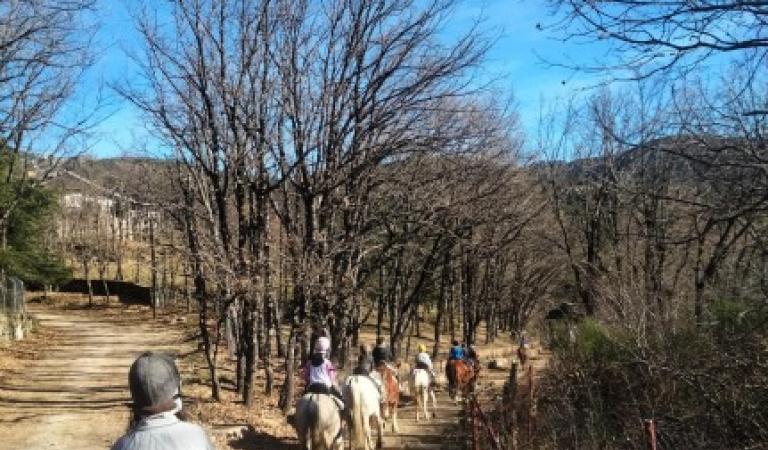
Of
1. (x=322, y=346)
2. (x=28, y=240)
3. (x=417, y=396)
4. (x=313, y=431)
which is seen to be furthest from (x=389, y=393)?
(x=28, y=240)

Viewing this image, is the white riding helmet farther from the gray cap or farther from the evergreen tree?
the evergreen tree

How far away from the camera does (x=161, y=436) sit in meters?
3.53

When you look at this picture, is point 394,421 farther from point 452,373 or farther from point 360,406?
point 452,373

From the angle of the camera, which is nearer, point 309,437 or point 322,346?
point 309,437

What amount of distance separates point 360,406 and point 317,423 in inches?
67.7

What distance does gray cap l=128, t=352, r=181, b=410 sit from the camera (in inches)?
141

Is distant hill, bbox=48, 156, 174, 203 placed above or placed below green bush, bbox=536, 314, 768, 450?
above

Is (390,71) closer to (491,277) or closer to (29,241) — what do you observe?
(491,277)

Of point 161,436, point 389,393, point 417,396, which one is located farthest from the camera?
point 417,396

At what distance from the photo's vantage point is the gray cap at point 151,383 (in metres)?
3.57

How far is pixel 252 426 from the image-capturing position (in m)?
14.6

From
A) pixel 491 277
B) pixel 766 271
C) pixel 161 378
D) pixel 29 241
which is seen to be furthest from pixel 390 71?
pixel 29 241

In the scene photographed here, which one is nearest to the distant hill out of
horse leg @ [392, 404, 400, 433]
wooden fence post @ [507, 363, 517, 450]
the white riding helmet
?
horse leg @ [392, 404, 400, 433]

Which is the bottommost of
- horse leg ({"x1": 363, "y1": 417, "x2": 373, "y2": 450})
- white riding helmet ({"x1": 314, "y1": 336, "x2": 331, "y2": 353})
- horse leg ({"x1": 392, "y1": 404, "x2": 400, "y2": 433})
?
horse leg ({"x1": 392, "y1": 404, "x2": 400, "y2": 433})
